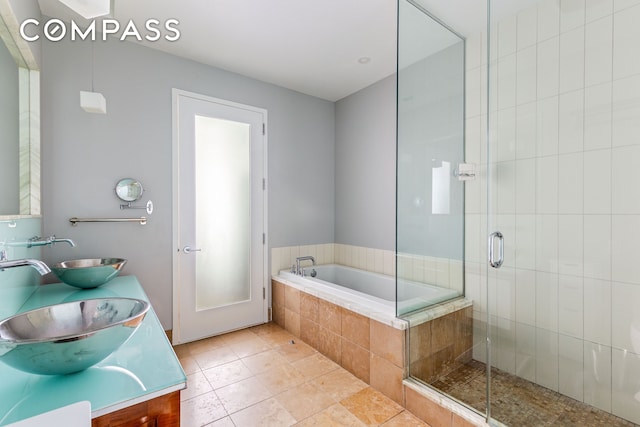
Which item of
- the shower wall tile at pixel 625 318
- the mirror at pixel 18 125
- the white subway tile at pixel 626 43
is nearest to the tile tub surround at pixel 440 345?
the shower wall tile at pixel 625 318

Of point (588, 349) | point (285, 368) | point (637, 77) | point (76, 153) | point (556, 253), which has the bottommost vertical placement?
point (285, 368)

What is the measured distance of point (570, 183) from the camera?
6.13 feet

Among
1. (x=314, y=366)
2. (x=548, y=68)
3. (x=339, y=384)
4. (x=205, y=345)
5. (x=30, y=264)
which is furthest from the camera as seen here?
Answer: (x=205, y=345)

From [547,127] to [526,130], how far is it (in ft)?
0.38

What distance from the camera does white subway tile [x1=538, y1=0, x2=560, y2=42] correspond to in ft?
6.28

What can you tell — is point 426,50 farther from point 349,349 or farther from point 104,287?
point 104,287

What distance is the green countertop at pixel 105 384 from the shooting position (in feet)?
2.56

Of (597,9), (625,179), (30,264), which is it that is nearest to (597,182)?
(625,179)

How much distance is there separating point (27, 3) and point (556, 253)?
3.54m

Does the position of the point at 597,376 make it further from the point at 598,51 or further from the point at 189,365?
the point at 189,365

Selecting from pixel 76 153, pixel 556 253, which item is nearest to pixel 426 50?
pixel 556 253

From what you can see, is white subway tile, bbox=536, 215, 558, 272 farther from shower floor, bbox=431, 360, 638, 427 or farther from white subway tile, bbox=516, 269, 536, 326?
shower floor, bbox=431, 360, 638, 427

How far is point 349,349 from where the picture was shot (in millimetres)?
2422

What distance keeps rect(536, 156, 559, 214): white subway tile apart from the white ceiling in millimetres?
1115
